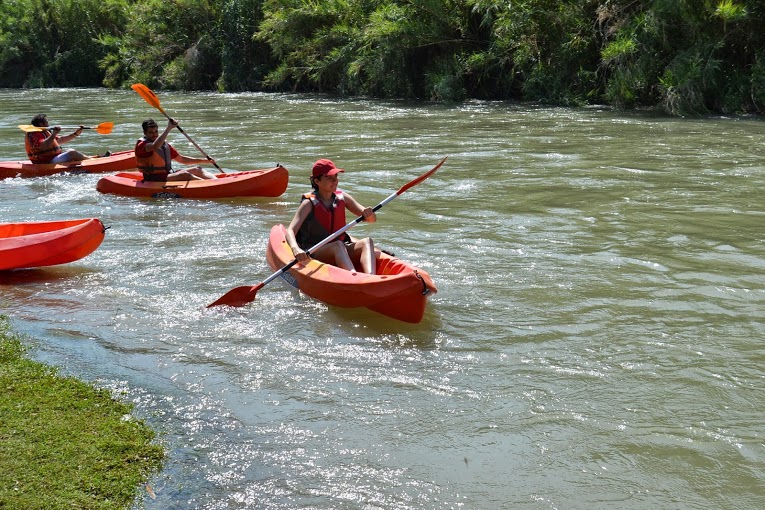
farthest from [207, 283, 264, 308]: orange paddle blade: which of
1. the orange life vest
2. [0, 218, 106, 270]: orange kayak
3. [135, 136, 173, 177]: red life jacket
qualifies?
the orange life vest

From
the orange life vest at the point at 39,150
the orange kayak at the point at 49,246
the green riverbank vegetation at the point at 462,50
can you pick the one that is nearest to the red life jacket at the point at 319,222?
the orange kayak at the point at 49,246

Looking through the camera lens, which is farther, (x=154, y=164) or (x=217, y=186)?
(x=154, y=164)

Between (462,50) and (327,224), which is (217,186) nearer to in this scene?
(327,224)

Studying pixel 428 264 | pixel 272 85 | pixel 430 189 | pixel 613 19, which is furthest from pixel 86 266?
pixel 272 85

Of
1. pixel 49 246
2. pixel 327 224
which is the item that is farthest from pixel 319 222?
pixel 49 246

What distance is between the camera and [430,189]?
9672 mm

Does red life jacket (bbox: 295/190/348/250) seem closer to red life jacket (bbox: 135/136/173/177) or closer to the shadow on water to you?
the shadow on water

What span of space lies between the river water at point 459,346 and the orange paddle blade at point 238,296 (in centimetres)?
6

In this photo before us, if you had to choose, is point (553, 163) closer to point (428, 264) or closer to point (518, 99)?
point (428, 264)

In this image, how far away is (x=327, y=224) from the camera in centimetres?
625

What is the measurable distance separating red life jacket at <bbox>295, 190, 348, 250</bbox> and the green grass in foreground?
2.39 metres

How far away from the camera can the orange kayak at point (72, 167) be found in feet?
37.0

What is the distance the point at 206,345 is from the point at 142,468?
5.44 feet

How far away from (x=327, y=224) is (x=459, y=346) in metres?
1.72
